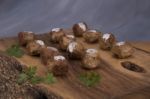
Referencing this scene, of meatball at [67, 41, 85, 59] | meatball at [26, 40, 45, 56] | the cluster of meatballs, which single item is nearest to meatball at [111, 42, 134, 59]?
the cluster of meatballs

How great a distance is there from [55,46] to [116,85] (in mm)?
357

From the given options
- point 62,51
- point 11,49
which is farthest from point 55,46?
point 11,49

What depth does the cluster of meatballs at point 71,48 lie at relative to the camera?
1.36m

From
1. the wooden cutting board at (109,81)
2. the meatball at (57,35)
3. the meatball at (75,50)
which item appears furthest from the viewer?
the meatball at (57,35)

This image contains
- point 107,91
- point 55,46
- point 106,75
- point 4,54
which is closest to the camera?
point 107,91

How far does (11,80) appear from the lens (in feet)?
4.54

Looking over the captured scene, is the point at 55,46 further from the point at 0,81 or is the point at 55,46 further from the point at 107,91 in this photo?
the point at 107,91

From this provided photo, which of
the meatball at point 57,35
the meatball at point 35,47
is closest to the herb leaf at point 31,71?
the meatball at point 35,47

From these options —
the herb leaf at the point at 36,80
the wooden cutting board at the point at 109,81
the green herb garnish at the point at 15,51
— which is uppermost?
the green herb garnish at the point at 15,51

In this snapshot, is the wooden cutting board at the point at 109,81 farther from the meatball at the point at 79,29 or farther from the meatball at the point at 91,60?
the meatball at the point at 79,29

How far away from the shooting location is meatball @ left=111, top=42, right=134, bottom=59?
1.48 metres

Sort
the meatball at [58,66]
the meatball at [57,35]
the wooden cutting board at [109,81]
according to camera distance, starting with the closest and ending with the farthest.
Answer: the wooden cutting board at [109,81]
the meatball at [58,66]
the meatball at [57,35]

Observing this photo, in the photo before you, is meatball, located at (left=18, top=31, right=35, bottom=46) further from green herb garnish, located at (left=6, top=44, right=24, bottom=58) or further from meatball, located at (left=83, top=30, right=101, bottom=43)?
meatball, located at (left=83, top=30, right=101, bottom=43)

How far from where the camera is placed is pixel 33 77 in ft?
4.33
